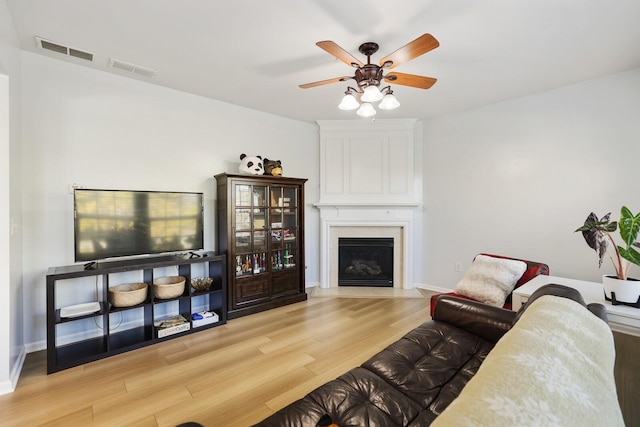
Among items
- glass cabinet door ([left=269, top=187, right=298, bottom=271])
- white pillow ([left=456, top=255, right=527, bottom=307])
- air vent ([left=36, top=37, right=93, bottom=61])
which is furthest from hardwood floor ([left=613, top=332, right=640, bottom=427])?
air vent ([left=36, top=37, right=93, bottom=61])

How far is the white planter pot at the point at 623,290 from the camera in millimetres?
1738

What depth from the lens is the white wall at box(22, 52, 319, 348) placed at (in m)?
2.46

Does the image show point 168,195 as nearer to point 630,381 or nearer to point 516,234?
point 630,381

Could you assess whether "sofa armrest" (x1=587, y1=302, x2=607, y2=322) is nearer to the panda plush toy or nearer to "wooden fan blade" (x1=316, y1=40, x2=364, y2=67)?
"wooden fan blade" (x1=316, y1=40, x2=364, y2=67)

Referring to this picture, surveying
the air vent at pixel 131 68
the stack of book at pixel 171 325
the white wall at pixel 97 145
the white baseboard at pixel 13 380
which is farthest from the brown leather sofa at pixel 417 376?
the air vent at pixel 131 68

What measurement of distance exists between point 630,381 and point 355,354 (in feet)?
5.42

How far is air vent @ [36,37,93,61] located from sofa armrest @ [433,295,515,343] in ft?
11.8

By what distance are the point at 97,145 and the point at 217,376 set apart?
2394mm

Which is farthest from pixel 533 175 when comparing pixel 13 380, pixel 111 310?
pixel 13 380

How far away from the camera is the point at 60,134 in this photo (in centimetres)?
256

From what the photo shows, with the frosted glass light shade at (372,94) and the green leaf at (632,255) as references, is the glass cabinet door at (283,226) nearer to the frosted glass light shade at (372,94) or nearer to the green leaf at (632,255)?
the frosted glass light shade at (372,94)

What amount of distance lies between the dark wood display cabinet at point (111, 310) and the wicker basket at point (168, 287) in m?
0.04

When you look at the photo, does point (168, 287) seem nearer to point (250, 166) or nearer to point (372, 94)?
point (250, 166)

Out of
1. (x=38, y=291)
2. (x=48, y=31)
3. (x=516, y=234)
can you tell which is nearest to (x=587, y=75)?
(x=516, y=234)
